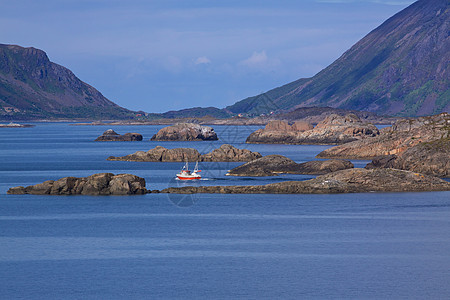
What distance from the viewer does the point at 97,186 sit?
61.7 meters

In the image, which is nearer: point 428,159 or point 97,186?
point 97,186

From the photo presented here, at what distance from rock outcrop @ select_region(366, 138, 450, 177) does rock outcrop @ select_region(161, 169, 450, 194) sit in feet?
36.4

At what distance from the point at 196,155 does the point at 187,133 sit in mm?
69844

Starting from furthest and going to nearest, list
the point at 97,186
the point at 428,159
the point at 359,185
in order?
the point at 428,159 → the point at 359,185 → the point at 97,186

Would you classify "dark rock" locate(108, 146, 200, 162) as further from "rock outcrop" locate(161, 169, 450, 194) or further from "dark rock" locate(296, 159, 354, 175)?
"rock outcrop" locate(161, 169, 450, 194)

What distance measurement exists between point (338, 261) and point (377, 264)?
196 centimetres

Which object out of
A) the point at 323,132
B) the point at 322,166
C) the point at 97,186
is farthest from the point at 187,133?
the point at 97,186

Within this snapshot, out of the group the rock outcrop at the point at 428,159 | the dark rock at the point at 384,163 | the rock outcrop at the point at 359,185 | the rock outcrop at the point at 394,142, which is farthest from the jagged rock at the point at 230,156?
the rock outcrop at the point at 359,185

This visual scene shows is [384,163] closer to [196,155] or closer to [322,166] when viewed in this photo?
[322,166]

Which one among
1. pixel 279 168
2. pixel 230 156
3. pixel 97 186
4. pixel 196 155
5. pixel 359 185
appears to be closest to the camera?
pixel 97 186

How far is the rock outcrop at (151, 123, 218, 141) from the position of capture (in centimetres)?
17100

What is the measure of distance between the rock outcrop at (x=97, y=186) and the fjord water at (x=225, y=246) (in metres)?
0.65

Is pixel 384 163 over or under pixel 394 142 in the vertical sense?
under

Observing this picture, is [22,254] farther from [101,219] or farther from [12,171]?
[12,171]
